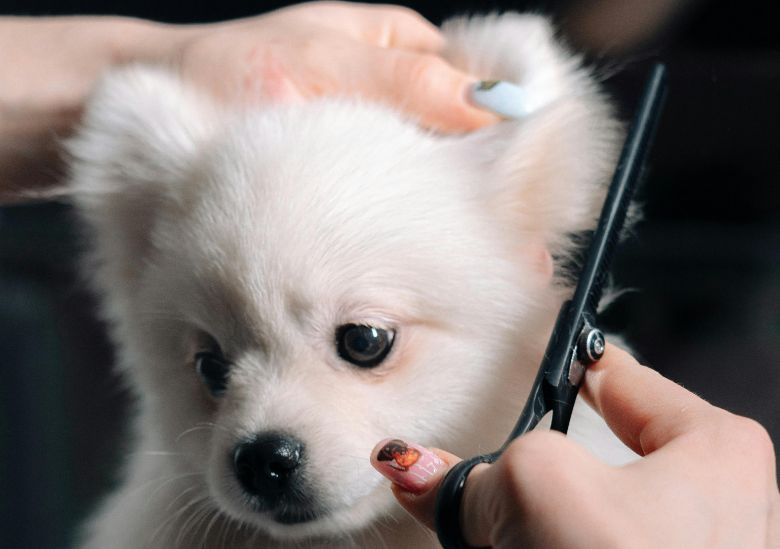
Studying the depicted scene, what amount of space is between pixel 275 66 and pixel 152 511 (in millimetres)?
301

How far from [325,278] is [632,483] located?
20cm

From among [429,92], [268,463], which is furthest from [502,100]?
[268,463]

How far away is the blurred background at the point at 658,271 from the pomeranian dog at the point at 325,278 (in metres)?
0.07

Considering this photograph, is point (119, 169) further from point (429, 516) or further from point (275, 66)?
point (429, 516)

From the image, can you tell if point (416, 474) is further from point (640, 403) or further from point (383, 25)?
point (383, 25)

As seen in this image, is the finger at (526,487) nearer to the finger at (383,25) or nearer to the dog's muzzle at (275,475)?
the dog's muzzle at (275,475)

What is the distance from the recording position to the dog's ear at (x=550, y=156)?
544 mm

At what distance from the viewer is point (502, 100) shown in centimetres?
58

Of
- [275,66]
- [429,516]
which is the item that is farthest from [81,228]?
[429,516]

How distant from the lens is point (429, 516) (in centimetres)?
36

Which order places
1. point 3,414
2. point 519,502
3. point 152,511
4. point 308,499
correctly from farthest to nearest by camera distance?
1. point 3,414
2. point 152,511
3. point 308,499
4. point 519,502

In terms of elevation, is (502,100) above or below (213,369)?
above

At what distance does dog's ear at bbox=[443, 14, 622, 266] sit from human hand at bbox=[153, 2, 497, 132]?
1.4 inches

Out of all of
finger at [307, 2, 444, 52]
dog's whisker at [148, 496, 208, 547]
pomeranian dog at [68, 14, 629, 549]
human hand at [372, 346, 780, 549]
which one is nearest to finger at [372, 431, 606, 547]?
human hand at [372, 346, 780, 549]
